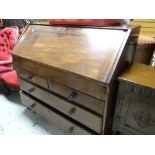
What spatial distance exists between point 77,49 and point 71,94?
0.33 metres

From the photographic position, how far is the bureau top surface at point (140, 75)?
86 centimetres

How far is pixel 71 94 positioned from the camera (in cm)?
111

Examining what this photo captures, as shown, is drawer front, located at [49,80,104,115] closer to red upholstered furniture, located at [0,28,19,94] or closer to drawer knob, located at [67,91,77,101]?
drawer knob, located at [67,91,77,101]

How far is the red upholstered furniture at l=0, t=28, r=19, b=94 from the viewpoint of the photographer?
1.95m

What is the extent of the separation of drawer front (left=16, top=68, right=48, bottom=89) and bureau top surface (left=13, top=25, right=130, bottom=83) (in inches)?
6.8

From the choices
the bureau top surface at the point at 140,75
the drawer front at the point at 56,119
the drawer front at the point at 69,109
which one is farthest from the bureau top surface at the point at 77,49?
the drawer front at the point at 56,119

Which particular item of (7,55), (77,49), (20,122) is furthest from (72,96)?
(7,55)

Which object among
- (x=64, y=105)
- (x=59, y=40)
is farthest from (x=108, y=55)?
(x=64, y=105)

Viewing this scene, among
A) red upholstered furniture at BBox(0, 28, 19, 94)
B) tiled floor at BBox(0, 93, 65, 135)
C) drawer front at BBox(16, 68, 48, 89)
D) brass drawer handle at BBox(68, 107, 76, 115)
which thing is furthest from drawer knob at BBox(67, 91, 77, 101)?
red upholstered furniture at BBox(0, 28, 19, 94)

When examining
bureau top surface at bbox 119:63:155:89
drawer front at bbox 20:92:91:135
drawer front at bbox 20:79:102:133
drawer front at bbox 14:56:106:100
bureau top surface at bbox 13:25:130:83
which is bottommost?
drawer front at bbox 20:92:91:135

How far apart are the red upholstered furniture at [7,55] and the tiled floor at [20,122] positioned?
1.10 ft

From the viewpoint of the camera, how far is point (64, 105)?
4.06ft
